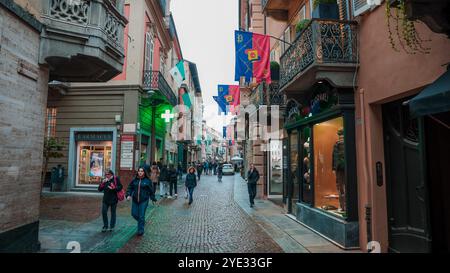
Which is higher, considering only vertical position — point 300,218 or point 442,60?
point 442,60

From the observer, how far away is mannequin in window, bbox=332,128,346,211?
772cm

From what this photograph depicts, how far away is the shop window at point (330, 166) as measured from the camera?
7.83 m

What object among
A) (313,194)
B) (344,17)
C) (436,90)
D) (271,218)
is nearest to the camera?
(436,90)

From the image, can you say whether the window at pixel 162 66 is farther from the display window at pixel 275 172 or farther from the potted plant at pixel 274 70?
the potted plant at pixel 274 70

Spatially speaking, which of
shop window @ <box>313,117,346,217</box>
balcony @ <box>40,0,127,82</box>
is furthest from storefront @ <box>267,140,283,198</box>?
balcony @ <box>40,0,127,82</box>

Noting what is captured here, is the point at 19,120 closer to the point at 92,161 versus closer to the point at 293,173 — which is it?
the point at 293,173

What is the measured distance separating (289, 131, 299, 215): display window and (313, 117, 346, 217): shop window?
5.32 feet

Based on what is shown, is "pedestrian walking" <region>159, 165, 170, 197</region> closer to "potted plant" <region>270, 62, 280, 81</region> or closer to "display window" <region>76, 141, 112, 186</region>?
"display window" <region>76, 141, 112, 186</region>

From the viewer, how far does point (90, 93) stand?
56.4ft

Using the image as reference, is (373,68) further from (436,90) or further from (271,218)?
(271,218)

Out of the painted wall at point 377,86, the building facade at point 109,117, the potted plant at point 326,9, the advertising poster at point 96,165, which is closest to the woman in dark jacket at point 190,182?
the building facade at point 109,117

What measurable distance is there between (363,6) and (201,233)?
6.85m

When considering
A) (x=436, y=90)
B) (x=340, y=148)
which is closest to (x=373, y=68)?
(x=340, y=148)
